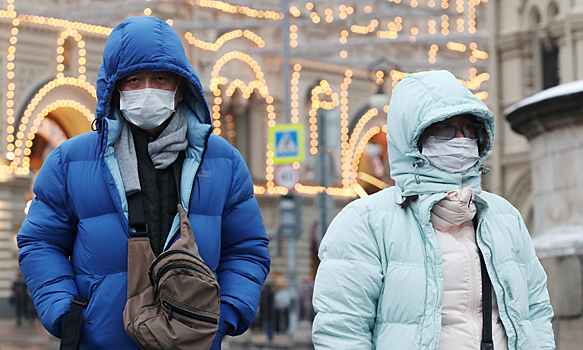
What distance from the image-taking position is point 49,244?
4004 mm

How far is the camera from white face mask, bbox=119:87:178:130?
4.03m

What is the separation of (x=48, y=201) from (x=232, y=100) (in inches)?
1351

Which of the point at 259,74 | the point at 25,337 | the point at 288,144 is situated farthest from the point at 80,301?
the point at 259,74

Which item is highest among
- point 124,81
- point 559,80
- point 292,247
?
point 559,80

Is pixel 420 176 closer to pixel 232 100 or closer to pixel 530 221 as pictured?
pixel 530 221

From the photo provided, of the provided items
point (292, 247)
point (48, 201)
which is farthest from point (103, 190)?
point (292, 247)

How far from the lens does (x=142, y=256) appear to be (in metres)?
3.82

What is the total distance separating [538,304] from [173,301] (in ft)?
4.35

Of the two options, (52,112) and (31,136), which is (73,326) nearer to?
(31,136)

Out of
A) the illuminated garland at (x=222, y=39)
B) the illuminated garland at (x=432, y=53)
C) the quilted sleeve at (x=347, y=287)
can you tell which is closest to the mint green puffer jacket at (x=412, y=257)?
the quilted sleeve at (x=347, y=287)

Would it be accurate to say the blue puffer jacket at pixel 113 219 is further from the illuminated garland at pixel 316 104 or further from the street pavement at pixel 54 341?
the illuminated garland at pixel 316 104

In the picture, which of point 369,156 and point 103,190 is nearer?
point 103,190

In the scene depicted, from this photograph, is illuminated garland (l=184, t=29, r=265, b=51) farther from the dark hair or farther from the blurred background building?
the dark hair

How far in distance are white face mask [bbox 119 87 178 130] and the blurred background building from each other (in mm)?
12567
